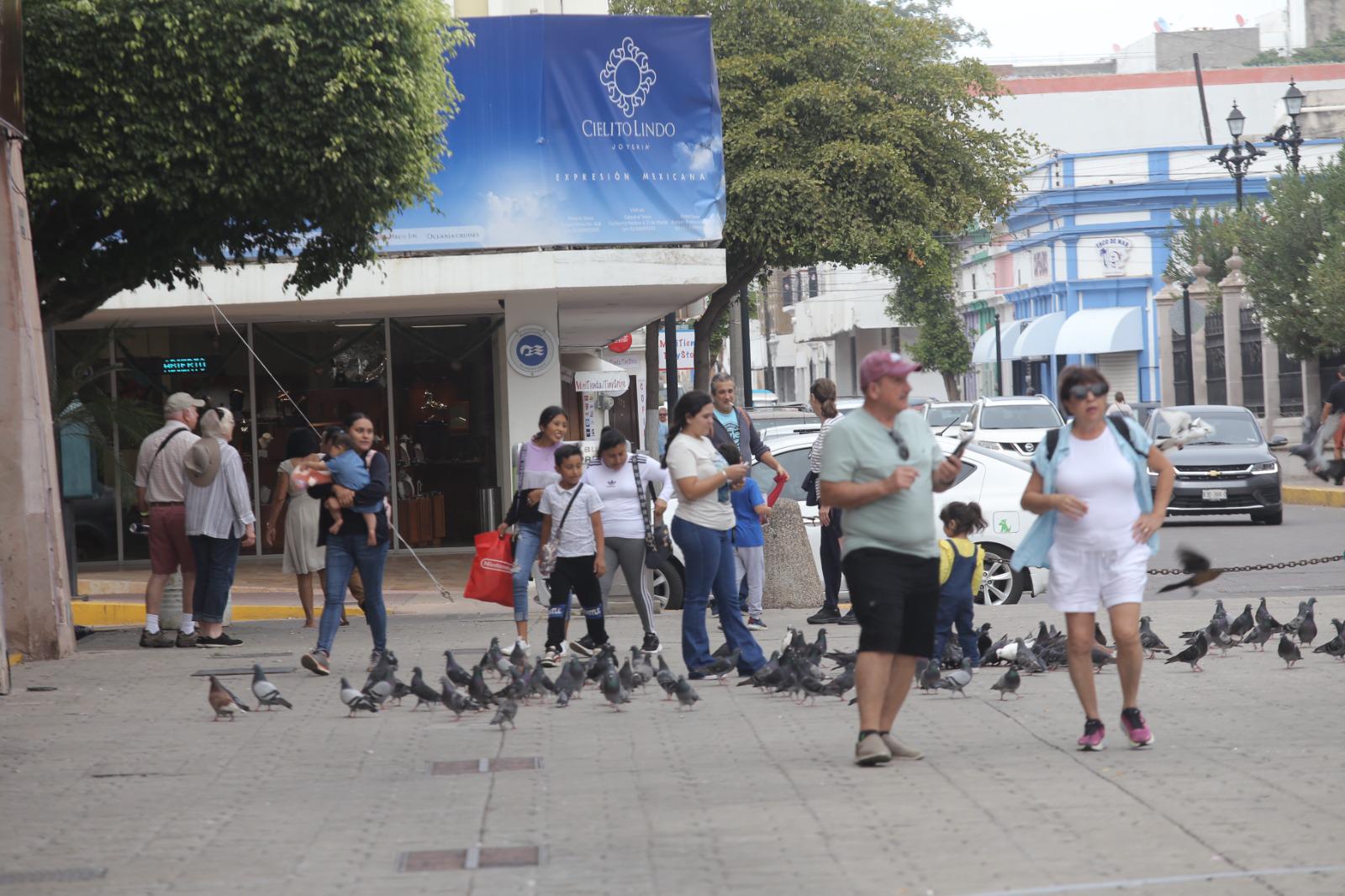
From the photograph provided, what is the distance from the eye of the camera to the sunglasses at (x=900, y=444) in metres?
7.57

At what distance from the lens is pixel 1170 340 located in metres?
45.7

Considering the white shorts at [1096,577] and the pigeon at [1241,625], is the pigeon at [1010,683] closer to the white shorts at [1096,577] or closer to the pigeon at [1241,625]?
the white shorts at [1096,577]

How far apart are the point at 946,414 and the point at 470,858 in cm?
2922

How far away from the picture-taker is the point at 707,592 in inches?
412

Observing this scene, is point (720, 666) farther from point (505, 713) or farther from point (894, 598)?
point (894, 598)

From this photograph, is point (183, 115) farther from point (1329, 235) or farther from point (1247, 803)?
point (1329, 235)

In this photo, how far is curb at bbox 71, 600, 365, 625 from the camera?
1655 centimetres

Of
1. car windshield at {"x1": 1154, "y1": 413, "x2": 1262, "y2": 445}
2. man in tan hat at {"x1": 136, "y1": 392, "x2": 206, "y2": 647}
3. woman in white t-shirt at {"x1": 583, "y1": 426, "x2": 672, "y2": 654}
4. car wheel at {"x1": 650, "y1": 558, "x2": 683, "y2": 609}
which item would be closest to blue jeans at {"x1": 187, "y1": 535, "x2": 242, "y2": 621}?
man in tan hat at {"x1": 136, "y1": 392, "x2": 206, "y2": 647}

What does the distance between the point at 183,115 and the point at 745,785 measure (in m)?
8.38

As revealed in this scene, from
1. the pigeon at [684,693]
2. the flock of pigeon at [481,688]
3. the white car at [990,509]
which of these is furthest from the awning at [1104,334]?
the pigeon at [684,693]

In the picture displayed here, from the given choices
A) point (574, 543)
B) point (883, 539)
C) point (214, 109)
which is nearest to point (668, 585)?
point (574, 543)

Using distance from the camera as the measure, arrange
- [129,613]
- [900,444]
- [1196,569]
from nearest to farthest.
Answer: [900,444]
[1196,569]
[129,613]

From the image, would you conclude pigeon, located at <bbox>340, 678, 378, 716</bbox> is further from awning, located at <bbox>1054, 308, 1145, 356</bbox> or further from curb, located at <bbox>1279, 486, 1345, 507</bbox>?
awning, located at <bbox>1054, 308, 1145, 356</bbox>

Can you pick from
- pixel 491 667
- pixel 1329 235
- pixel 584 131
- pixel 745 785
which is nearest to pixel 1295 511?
pixel 1329 235
